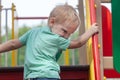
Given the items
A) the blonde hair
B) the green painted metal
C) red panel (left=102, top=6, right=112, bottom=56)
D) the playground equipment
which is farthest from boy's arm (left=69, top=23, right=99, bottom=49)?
red panel (left=102, top=6, right=112, bottom=56)

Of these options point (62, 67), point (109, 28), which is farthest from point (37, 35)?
point (109, 28)

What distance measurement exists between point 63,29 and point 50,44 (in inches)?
4.5

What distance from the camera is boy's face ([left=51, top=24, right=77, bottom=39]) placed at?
2.11 m

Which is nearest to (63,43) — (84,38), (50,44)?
(50,44)

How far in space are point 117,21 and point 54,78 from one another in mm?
787

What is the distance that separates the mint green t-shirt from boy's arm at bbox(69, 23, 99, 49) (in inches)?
3.4

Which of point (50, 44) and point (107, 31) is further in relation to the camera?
point (107, 31)

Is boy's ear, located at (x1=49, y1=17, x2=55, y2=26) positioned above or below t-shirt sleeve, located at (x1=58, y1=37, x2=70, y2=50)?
above

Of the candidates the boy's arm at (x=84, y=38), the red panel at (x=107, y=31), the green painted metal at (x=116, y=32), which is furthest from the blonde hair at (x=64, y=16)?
the red panel at (x=107, y=31)

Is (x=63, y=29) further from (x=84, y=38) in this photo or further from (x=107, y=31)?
(x=107, y=31)

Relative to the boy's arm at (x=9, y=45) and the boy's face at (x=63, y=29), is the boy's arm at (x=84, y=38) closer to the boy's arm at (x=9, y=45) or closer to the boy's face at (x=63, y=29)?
the boy's face at (x=63, y=29)

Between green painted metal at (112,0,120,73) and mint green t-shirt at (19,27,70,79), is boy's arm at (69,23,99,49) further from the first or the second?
green painted metal at (112,0,120,73)

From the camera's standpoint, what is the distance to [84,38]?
7.45 feet

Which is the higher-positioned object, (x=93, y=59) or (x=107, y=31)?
(x=107, y=31)
